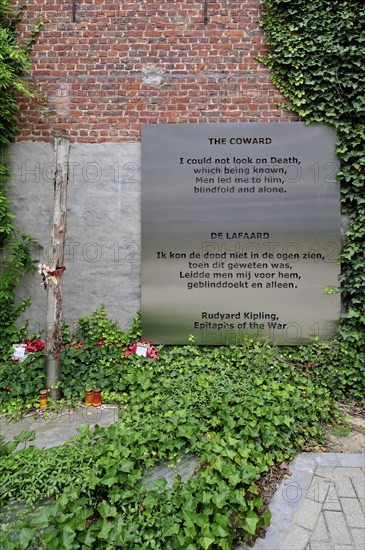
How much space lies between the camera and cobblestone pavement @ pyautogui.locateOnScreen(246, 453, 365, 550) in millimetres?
2082

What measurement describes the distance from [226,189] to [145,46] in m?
2.00

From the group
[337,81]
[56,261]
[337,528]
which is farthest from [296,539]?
[337,81]

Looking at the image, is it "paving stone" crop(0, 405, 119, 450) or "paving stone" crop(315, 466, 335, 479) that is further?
"paving stone" crop(0, 405, 119, 450)

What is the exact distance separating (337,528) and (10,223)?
4.33m

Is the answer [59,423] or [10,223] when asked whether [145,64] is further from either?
[59,423]

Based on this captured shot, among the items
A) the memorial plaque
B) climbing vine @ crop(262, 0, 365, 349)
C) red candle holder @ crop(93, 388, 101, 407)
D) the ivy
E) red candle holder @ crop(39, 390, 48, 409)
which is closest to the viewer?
the ivy

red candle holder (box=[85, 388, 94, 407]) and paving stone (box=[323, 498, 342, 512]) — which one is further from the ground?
red candle holder (box=[85, 388, 94, 407])

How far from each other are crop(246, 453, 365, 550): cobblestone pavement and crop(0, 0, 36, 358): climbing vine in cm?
340

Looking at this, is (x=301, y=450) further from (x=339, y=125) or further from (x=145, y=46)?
(x=145, y=46)

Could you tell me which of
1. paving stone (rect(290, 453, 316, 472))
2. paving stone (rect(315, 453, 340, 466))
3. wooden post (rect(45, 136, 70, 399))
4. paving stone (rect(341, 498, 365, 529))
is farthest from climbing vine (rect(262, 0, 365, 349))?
wooden post (rect(45, 136, 70, 399))

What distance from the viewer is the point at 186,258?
13.5ft

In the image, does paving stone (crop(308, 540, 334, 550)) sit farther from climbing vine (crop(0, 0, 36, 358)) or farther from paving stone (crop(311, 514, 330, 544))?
climbing vine (crop(0, 0, 36, 358))

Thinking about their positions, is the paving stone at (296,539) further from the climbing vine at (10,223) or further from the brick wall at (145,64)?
the brick wall at (145,64)

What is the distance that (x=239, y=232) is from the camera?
160 inches
